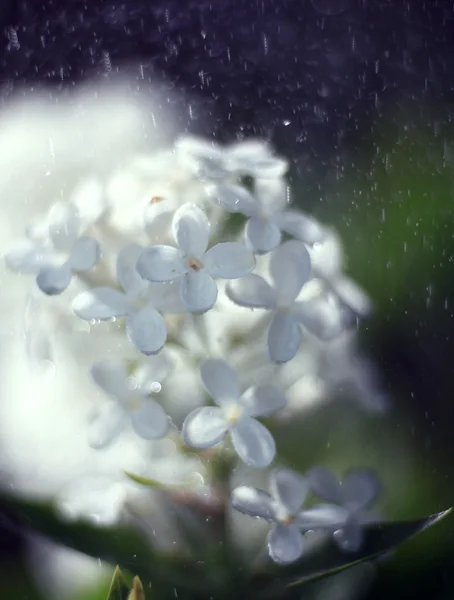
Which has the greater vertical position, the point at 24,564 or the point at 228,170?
the point at 228,170

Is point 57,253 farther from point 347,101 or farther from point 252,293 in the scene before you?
point 347,101

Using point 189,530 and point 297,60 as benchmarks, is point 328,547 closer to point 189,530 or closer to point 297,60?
point 189,530

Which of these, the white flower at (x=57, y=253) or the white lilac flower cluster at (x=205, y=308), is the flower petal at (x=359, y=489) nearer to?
the white lilac flower cluster at (x=205, y=308)

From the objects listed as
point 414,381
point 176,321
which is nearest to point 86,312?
point 176,321

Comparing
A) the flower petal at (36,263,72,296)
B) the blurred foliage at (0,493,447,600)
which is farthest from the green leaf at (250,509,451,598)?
the flower petal at (36,263,72,296)

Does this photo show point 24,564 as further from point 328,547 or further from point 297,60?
point 297,60

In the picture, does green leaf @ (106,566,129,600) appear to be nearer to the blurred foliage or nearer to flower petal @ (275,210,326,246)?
the blurred foliage

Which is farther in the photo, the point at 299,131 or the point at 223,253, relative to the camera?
the point at 299,131

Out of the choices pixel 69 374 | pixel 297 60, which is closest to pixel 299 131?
pixel 297 60
